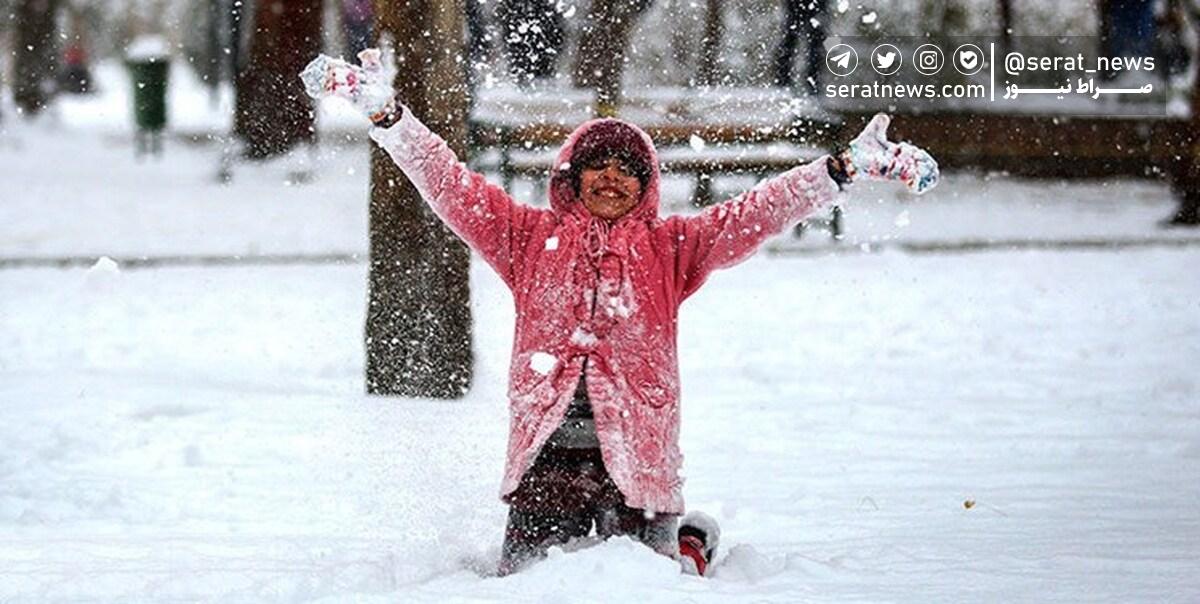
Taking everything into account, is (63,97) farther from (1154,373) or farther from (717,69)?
(1154,373)

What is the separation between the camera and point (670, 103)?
14078 mm

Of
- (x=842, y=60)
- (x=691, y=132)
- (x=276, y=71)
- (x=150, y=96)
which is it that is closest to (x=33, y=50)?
(x=150, y=96)

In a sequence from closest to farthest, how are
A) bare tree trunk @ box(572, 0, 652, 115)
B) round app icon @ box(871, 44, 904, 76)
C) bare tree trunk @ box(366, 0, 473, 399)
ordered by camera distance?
bare tree trunk @ box(366, 0, 473, 399) < bare tree trunk @ box(572, 0, 652, 115) < round app icon @ box(871, 44, 904, 76)

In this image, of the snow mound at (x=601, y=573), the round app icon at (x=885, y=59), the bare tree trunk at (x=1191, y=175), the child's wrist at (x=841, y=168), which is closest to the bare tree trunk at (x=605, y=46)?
the round app icon at (x=885, y=59)

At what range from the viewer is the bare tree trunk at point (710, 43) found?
19.2 m

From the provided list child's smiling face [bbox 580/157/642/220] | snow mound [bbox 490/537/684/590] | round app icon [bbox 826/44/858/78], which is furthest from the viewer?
round app icon [bbox 826/44/858/78]

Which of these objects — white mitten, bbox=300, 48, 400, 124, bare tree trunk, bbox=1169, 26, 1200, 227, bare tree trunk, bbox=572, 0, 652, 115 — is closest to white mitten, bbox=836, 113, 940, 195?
white mitten, bbox=300, 48, 400, 124

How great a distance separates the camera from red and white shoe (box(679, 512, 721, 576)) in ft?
14.9

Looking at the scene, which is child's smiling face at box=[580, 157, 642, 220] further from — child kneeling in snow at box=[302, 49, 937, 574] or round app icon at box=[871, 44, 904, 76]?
round app icon at box=[871, 44, 904, 76]

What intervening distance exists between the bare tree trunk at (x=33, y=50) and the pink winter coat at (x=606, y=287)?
2575 cm

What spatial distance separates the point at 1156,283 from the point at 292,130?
1088 centimetres

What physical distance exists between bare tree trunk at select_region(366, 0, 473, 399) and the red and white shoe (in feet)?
8.57

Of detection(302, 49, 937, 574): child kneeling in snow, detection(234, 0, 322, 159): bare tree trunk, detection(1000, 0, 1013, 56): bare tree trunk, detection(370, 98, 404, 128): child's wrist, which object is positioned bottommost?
detection(302, 49, 937, 574): child kneeling in snow

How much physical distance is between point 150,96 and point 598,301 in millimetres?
17426
